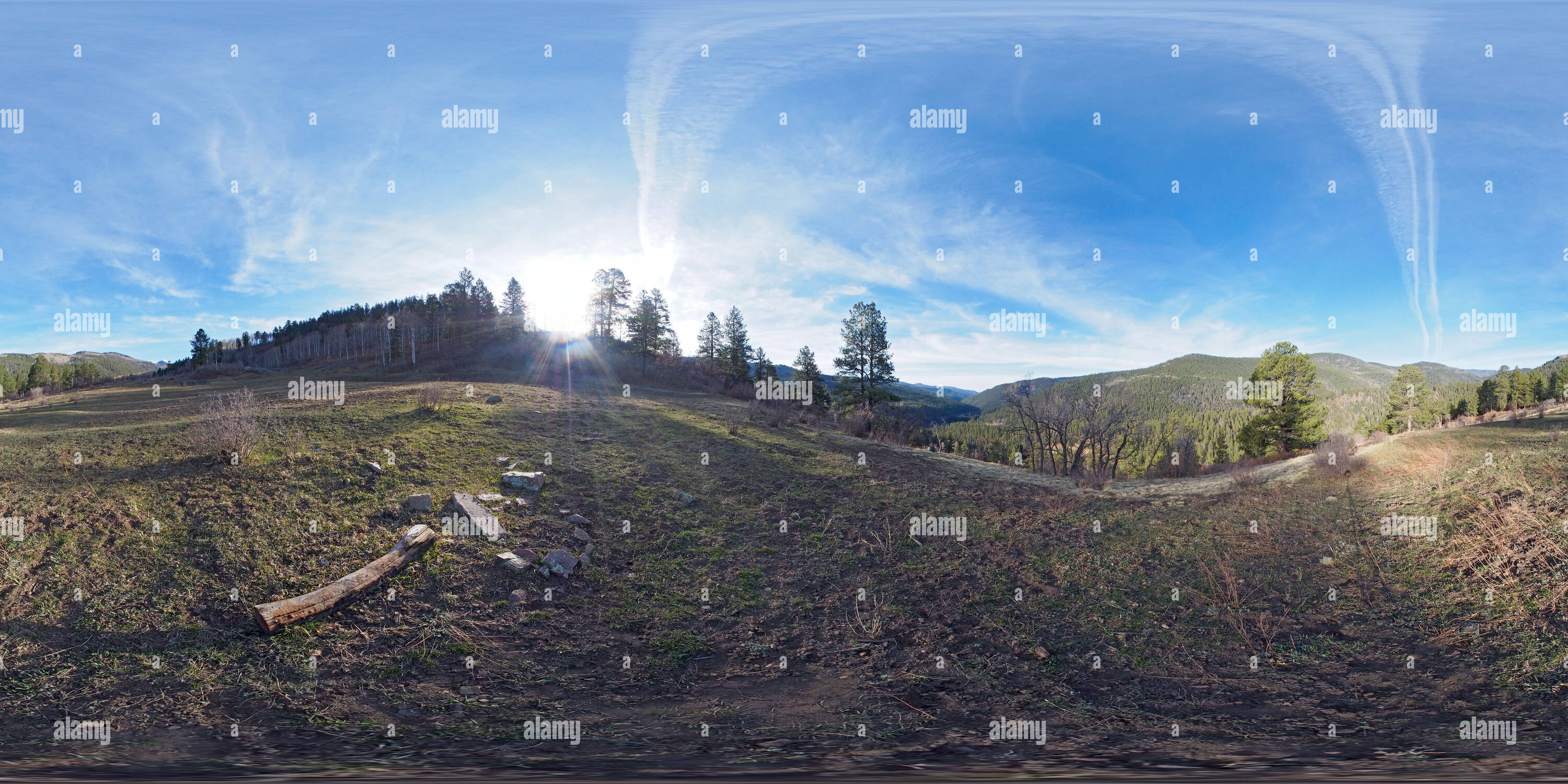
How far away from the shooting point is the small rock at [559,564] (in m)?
8.15

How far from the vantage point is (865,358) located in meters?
44.8

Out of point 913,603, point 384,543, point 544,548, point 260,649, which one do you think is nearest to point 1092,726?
point 913,603

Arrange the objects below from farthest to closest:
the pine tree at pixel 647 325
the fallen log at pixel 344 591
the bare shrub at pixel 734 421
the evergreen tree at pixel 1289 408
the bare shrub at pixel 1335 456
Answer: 1. the pine tree at pixel 647 325
2. the evergreen tree at pixel 1289 408
3. the bare shrub at pixel 734 421
4. the bare shrub at pixel 1335 456
5. the fallen log at pixel 344 591

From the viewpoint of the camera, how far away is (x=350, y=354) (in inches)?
3494

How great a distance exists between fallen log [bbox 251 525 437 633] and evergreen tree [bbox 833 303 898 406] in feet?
123

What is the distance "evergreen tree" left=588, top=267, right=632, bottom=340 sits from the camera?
67312mm

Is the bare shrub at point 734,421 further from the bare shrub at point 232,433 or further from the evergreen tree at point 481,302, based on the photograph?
the evergreen tree at point 481,302

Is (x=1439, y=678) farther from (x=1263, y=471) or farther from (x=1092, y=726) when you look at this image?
(x=1263, y=471)

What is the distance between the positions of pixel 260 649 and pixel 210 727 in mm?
1062

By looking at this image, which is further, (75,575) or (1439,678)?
(75,575)

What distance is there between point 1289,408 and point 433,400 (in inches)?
1833

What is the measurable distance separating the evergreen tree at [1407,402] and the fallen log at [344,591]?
6319cm

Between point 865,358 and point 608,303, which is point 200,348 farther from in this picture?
point 865,358

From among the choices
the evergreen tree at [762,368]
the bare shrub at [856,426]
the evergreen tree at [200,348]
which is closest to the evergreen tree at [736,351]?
the evergreen tree at [762,368]
